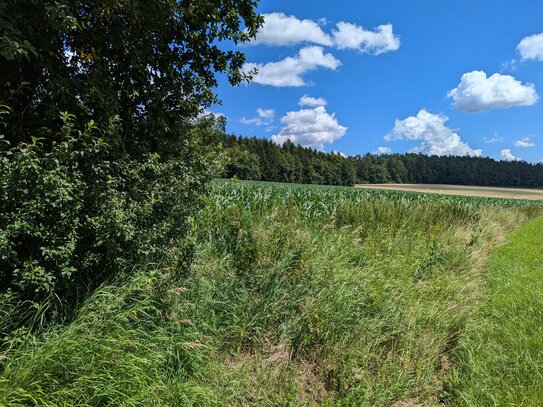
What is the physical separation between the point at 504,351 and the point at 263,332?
112 inches

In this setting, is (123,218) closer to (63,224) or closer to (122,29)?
(63,224)

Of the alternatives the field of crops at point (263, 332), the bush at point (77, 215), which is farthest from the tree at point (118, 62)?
the field of crops at point (263, 332)

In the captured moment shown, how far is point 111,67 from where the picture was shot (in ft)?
11.5

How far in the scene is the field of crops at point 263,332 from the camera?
2475 millimetres

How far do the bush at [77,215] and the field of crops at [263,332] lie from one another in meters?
0.25

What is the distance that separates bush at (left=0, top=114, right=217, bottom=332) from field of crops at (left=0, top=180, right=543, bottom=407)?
0.25 metres

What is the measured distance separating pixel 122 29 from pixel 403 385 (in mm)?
4355

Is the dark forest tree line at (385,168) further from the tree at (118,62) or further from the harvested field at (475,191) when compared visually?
the tree at (118,62)

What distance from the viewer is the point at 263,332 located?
148 inches

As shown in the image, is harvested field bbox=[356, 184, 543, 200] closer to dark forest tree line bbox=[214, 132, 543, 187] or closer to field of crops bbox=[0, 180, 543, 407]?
dark forest tree line bbox=[214, 132, 543, 187]

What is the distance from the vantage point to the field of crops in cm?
247

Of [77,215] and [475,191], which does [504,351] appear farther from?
[475,191]

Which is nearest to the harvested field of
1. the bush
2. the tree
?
the tree

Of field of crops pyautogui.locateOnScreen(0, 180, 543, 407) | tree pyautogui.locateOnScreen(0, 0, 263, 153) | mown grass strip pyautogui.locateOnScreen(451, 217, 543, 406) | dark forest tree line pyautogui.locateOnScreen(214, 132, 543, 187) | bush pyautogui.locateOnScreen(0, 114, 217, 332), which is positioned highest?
dark forest tree line pyautogui.locateOnScreen(214, 132, 543, 187)
